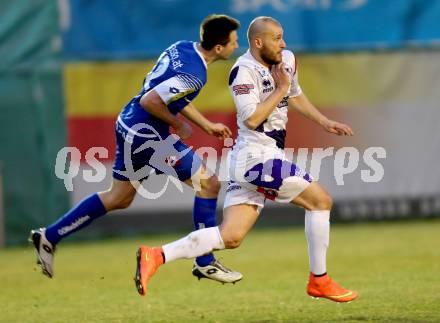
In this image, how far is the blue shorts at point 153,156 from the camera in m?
8.55

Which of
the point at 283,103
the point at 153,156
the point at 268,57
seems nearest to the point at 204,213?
the point at 153,156

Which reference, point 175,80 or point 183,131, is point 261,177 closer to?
point 183,131

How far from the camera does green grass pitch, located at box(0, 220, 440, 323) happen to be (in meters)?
7.81

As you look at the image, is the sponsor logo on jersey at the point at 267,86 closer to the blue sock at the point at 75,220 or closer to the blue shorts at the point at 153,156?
the blue shorts at the point at 153,156

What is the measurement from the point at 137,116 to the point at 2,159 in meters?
5.43

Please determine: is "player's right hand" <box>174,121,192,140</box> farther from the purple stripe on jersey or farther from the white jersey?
the purple stripe on jersey

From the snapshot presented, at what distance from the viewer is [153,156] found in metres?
8.58

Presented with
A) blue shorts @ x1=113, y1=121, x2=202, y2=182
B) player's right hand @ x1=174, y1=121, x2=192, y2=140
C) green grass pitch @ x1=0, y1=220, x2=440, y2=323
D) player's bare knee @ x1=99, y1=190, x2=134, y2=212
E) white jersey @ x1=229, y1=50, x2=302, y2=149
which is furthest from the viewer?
player's bare knee @ x1=99, y1=190, x2=134, y2=212

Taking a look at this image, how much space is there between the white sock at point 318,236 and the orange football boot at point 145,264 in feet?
3.60

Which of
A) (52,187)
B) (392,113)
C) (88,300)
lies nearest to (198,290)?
(88,300)

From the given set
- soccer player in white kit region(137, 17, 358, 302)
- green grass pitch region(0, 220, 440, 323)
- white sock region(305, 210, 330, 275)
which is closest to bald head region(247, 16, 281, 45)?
soccer player in white kit region(137, 17, 358, 302)

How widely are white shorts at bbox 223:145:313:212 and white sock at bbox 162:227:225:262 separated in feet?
0.97

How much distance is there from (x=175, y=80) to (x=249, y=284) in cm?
236

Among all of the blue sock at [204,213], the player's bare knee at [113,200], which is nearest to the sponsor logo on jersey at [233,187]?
the blue sock at [204,213]
